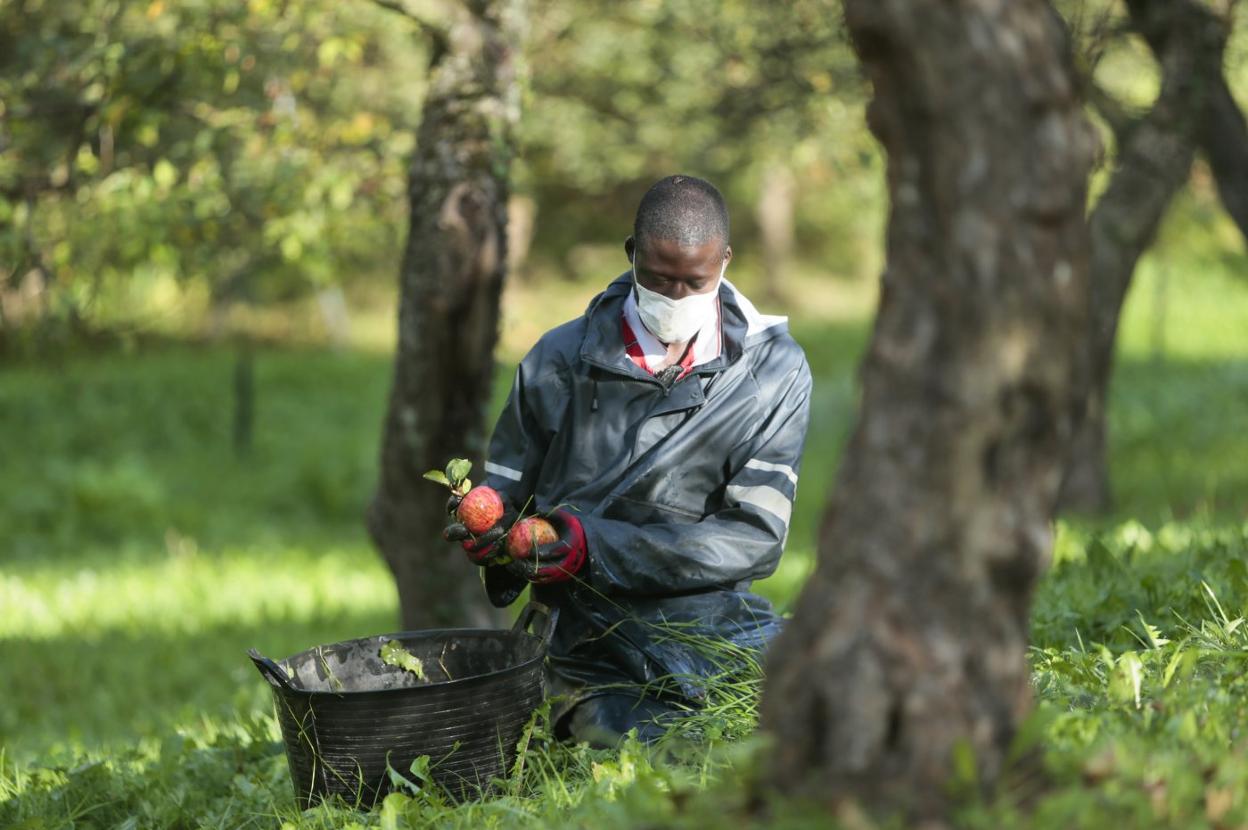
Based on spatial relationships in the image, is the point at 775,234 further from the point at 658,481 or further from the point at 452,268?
the point at 658,481

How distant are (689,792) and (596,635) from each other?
129cm

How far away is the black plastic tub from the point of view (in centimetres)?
338

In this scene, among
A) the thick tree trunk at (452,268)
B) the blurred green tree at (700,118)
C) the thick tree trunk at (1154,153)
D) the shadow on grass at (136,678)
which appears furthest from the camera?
the blurred green tree at (700,118)

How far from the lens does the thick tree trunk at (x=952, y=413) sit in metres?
2.34

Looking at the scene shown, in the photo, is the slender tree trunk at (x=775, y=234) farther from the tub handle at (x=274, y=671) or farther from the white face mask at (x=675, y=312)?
the tub handle at (x=274, y=671)

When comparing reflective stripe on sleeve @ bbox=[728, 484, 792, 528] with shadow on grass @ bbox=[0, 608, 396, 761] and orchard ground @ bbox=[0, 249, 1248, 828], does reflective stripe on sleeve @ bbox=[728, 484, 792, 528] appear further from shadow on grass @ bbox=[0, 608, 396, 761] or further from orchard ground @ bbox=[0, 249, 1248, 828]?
shadow on grass @ bbox=[0, 608, 396, 761]

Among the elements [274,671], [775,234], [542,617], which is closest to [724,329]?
[542,617]

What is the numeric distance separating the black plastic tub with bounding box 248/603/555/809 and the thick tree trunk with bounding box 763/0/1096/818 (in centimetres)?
120

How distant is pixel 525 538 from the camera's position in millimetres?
3533

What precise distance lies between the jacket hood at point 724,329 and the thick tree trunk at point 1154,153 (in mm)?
4137

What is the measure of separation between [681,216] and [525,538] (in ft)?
3.11

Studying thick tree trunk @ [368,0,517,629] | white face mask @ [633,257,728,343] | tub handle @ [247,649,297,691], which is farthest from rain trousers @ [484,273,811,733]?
thick tree trunk @ [368,0,517,629]

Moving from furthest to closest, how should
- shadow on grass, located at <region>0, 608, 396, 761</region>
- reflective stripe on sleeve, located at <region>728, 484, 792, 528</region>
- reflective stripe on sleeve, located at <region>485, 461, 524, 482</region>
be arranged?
shadow on grass, located at <region>0, 608, 396, 761</region> < reflective stripe on sleeve, located at <region>485, 461, 524, 482</region> < reflective stripe on sleeve, located at <region>728, 484, 792, 528</region>

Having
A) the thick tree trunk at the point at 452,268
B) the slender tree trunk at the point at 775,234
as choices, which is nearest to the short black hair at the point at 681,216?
the thick tree trunk at the point at 452,268
